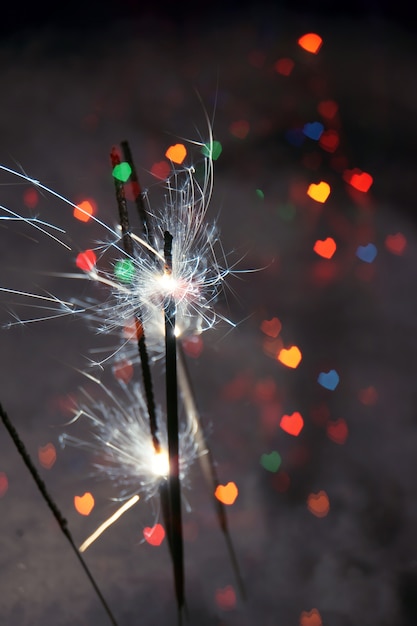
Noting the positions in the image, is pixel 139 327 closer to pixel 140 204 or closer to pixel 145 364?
pixel 145 364

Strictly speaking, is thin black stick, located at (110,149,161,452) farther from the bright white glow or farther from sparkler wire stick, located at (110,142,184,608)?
the bright white glow

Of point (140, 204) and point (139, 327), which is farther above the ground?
point (140, 204)

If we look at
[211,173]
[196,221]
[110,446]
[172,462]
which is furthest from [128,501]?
[211,173]

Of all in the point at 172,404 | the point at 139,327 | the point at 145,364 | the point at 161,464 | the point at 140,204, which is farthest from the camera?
the point at 161,464

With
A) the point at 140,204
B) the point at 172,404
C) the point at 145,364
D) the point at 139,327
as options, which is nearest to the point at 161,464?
the point at 145,364

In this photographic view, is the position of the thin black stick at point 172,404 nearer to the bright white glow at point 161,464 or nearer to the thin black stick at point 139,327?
the thin black stick at point 139,327

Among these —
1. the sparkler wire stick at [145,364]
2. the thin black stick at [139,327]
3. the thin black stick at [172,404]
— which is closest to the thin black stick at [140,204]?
the sparkler wire stick at [145,364]

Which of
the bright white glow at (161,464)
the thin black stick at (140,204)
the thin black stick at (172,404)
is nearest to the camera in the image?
the thin black stick at (172,404)

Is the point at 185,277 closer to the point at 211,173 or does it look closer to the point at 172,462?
the point at 211,173
